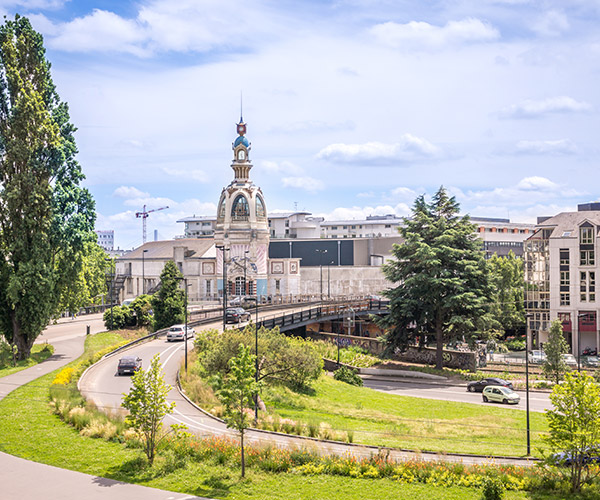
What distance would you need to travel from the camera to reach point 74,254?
5081cm

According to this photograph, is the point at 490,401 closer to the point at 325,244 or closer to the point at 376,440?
the point at 376,440

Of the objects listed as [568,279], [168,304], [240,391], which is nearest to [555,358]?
[568,279]

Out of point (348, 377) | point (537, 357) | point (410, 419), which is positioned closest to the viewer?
point (410, 419)

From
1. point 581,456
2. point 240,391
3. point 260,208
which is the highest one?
point 260,208

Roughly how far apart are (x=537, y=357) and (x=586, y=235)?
1739cm

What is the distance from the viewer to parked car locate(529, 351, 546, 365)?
204 ft

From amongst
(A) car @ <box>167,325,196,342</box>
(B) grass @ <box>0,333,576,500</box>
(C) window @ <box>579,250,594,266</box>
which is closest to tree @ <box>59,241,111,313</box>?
(A) car @ <box>167,325,196,342</box>

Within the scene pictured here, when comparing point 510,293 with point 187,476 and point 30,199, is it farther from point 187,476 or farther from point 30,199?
point 187,476

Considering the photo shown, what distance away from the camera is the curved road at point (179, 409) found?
29275 millimetres

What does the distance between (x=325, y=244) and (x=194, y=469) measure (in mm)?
87811

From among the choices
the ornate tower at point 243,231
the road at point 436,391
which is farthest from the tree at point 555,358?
the ornate tower at point 243,231

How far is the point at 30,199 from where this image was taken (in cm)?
4838

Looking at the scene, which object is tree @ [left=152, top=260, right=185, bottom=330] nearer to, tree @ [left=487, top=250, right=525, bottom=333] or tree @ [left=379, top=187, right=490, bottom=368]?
tree @ [left=379, top=187, right=490, bottom=368]

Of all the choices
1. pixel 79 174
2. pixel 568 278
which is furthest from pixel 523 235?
pixel 79 174
